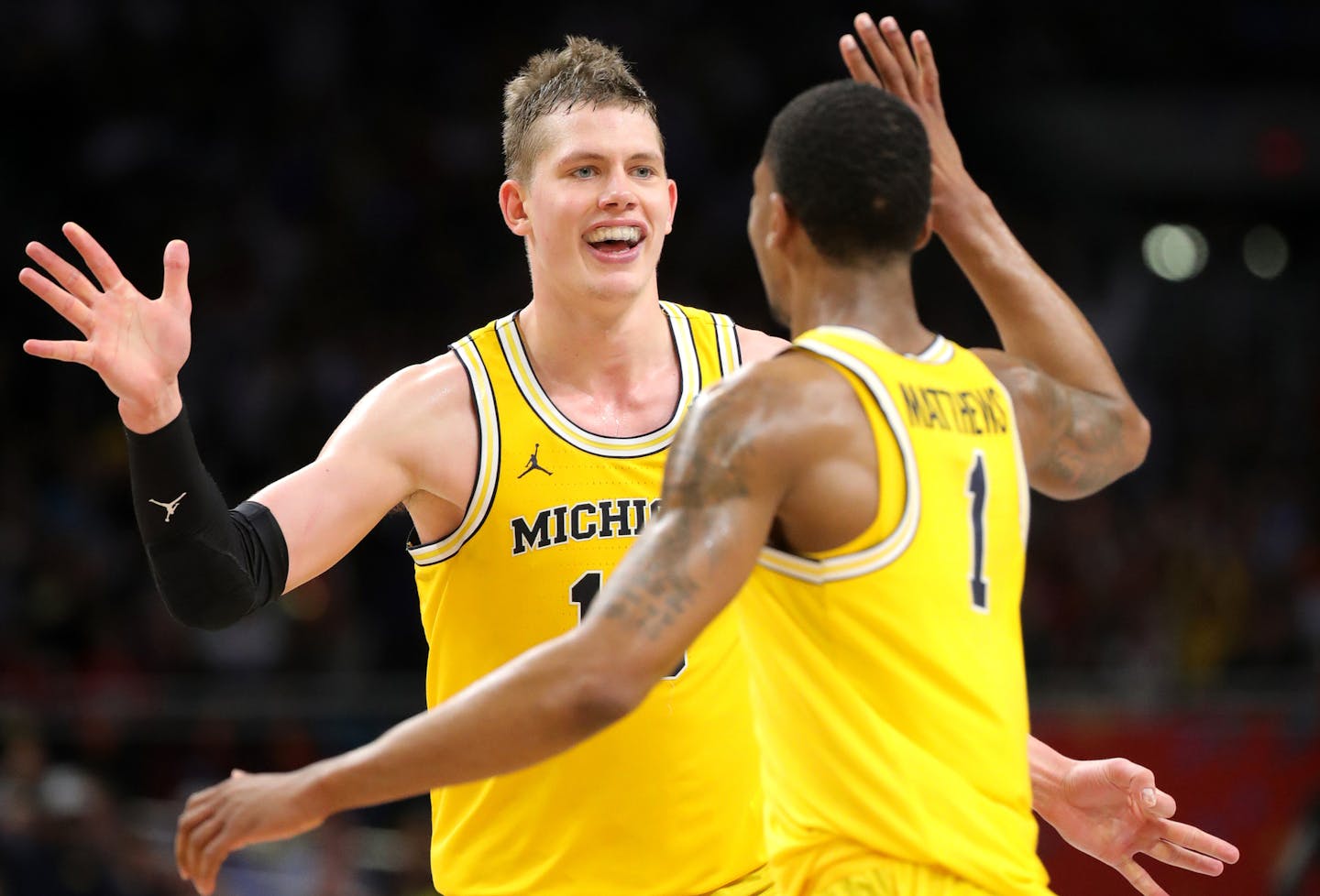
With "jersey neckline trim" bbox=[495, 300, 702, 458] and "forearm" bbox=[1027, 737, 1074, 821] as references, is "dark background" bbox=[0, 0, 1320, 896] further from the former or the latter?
"forearm" bbox=[1027, 737, 1074, 821]

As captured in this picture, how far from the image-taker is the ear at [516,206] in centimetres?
513

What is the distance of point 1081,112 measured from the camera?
53.4 ft

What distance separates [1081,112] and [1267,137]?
1670 mm

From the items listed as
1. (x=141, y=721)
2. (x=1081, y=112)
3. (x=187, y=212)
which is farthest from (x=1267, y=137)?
(x=141, y=721)

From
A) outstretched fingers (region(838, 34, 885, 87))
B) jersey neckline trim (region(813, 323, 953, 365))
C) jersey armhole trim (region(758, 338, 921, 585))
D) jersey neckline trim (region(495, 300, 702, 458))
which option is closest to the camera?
jersey armhole trim (region(758, 338, 921, 585))

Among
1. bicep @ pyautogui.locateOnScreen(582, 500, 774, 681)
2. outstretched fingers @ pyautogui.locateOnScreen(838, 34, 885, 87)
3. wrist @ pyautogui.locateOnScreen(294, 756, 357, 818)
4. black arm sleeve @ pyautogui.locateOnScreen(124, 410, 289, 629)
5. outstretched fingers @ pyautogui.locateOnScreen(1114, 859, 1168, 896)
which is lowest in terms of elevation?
outstretched fingers @ pyautogui.locateOnScreen(1114, 859, 1168, 896)

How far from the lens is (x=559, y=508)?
186 inches

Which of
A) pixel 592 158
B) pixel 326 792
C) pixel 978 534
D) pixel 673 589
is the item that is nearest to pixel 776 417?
pixel 673 589

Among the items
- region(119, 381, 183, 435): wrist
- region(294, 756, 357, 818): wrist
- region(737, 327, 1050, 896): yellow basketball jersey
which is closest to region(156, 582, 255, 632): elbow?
region(119, 381, 183, 435): wrist

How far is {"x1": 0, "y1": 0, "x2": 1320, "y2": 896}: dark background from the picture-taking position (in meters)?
9.56

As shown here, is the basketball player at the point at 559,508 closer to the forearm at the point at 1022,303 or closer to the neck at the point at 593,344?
the neck at the point at 593,344

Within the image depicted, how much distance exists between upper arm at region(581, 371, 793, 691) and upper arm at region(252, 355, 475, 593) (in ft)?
5.11

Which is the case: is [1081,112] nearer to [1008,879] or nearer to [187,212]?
[187,212]

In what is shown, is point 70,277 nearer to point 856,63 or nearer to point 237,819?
point 237,819
